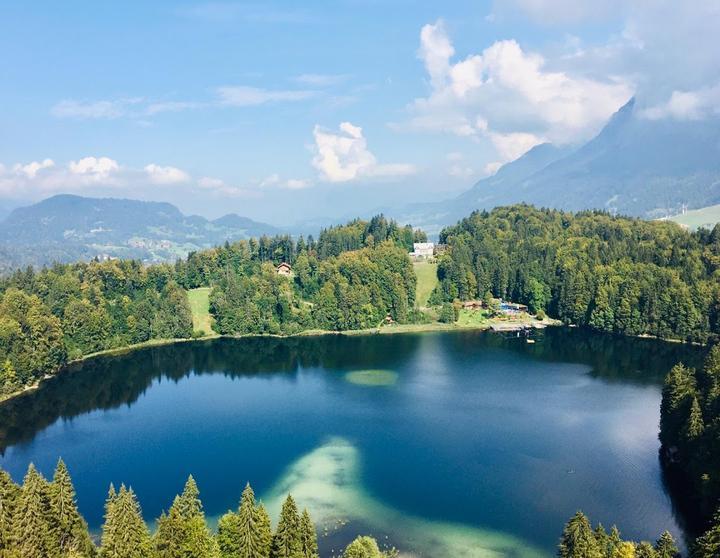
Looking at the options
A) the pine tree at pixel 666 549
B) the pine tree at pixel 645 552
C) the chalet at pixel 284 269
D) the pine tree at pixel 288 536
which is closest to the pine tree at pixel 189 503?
the pine tree at pixel 288 536

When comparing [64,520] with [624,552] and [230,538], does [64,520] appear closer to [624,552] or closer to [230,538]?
[230,538]

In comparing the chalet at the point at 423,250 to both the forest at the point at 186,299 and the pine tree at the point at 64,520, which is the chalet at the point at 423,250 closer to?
the forest at the point at 186,299

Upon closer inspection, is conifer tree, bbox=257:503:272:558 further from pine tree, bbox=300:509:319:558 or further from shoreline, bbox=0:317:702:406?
shoreline, bbox=0:317:702:406

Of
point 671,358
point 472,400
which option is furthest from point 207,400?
point 671,358

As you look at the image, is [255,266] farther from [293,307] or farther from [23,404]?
[23,404]

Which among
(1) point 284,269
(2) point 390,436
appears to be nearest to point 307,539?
(2) point 390,436

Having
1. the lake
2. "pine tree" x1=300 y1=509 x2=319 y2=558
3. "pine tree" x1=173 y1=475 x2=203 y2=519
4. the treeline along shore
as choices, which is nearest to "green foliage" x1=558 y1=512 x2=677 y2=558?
the lake
